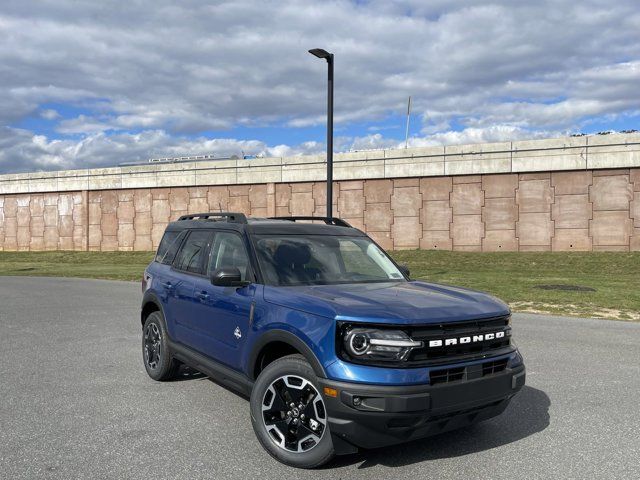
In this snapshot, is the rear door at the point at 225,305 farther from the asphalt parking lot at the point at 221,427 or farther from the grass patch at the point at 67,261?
the grass patch at the point at 67,261

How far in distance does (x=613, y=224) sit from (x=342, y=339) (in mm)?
22852

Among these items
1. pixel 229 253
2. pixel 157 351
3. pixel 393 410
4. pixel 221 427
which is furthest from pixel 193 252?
pixel 393 410

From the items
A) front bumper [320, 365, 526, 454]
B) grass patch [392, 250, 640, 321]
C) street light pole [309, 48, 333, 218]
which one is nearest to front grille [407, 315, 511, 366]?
front bumper [320, 365, 526, 454]

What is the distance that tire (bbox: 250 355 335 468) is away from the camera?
12.5 feet

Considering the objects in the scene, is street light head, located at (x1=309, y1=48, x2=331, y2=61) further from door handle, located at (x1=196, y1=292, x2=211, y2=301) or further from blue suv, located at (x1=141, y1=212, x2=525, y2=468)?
door handle, located at (x1=196, y1=292, x2=211, y2=301)

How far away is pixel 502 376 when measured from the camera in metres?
3.96

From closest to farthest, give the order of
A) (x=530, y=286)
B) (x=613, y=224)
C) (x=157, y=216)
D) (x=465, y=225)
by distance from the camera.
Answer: (x=530, y=286) < (x=613, y=224) < (x=465, y=225) < (x=157, y=216)

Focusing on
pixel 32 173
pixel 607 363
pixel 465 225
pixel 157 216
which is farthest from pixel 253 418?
pixel 32 173

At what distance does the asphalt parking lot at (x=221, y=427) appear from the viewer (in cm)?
387

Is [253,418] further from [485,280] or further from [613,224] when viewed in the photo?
[613,224]

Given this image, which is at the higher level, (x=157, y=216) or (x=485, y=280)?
(x=157, y=216)

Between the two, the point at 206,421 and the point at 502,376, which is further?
the point at 206,421

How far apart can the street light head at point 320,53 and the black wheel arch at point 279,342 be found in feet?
40.7

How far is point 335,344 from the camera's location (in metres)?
3.65
